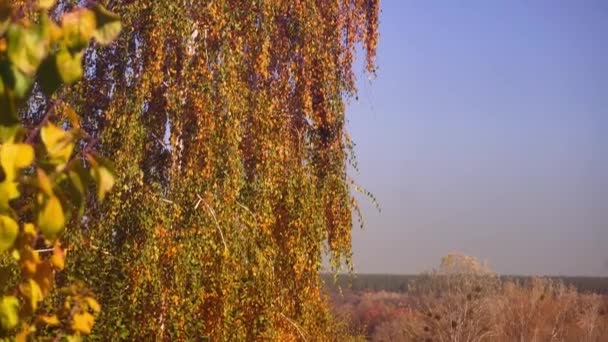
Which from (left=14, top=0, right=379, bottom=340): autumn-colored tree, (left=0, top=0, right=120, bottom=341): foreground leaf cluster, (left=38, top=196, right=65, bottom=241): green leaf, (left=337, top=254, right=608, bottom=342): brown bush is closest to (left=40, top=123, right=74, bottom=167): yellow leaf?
(left=0, top=0, right=120, bottom=341): foreground leaf cluster

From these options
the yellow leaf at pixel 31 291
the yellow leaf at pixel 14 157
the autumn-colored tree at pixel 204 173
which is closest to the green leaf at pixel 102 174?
the yellow leaf at pixel 14 157

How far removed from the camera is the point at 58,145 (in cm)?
192

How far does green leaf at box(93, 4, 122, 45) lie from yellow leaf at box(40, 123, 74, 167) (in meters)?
0.21

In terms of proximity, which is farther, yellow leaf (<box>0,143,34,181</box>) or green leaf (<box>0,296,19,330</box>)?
green leaf (<box>0,296,19,330</box>)

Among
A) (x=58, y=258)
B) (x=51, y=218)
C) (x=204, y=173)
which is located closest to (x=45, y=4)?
(x=51, y=218)

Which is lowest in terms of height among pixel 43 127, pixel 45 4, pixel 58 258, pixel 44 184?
pixel 58 258

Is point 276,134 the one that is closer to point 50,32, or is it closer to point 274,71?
point 274,71

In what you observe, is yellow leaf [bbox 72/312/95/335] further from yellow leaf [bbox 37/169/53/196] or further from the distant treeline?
the distant treeline

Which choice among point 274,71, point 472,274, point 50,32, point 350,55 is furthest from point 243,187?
point 472,274

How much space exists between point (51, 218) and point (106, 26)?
15.4 inches

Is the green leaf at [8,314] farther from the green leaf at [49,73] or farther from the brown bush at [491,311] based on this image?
the brown bush at [491,311]

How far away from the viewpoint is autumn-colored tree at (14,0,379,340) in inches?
269

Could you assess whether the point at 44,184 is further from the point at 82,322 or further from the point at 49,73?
the point at 82,322

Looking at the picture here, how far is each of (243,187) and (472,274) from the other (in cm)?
1680
